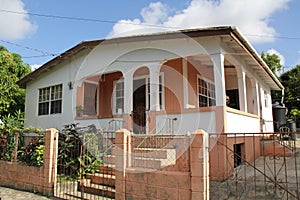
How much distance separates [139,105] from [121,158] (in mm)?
5263

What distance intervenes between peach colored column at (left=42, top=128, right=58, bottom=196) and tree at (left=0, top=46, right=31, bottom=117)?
28.0ft

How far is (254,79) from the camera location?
11.2 m

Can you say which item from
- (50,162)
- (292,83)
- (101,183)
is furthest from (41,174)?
(292,83)

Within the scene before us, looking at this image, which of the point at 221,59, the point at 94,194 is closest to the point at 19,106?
the point at 94,194

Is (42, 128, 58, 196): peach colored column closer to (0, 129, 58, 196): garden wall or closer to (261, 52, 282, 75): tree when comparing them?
(0, 129, 58, 196): garden wall

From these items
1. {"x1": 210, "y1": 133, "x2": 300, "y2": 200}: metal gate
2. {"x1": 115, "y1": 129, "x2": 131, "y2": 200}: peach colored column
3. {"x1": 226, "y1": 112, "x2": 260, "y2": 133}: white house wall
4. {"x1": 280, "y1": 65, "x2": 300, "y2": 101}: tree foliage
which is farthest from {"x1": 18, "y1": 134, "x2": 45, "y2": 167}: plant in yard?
{"x1": 280, "y1": 65, "x2": 300, "y2": 101}: tree foliage

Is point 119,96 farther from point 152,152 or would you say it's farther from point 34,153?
point 152,152

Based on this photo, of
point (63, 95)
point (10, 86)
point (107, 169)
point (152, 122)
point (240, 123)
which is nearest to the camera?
point (107, 169)

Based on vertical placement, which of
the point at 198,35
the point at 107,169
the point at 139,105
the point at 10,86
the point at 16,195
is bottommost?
the point at 16,195

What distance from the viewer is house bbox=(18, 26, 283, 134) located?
737 centimetres

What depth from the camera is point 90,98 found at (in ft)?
38.5

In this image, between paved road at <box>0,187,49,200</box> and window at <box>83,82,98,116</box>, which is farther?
window at <box>83,82,98,116</box>

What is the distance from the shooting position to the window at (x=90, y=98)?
11539mm

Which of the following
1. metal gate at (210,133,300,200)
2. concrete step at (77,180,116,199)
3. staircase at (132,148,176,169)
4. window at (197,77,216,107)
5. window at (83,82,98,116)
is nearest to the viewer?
metal gate at (210,133,300,200)
